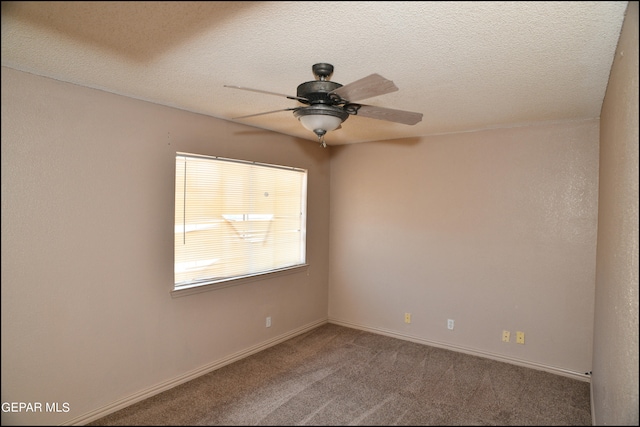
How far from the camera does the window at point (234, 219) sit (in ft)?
10.1

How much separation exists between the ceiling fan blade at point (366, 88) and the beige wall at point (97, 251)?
1557mm

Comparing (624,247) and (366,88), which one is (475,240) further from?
(366,88)

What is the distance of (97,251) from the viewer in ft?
8.12

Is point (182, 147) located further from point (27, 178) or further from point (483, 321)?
point (483, 321)

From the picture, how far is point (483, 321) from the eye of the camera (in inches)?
141

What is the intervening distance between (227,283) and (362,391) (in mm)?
1713

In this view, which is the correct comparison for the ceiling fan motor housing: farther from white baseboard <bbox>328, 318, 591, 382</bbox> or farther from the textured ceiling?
white baseboard <bbox>328, 318, 591, 382</bbox>

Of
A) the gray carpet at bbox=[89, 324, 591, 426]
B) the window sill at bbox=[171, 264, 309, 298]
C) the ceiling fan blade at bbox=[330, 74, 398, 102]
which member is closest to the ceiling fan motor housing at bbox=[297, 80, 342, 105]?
the ceiling fan blade at bbox=[330, 74, 398, 102]

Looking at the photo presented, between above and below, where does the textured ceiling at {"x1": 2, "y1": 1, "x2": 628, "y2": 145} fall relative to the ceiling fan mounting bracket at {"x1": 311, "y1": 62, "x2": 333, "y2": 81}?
above

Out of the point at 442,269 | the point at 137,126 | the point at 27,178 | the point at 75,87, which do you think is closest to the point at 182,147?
the point at 137,126

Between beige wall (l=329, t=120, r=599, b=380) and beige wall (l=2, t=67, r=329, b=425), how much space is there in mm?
1603

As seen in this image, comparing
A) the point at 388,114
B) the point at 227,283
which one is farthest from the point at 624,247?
the point at 227,283

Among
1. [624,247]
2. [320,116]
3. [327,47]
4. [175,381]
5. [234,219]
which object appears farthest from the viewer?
[234,219]

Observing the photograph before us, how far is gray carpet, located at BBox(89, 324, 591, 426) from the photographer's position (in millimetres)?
1465
